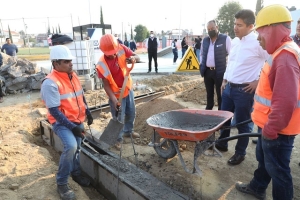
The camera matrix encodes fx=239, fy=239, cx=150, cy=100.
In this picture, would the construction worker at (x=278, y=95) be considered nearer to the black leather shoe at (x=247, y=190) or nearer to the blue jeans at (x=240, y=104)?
the black leather shoe at (x=247, y=190)

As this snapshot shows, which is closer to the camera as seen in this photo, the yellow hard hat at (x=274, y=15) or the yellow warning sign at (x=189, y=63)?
the yellow hard hat at (x=274, y=15)

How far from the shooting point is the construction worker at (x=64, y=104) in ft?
8.98

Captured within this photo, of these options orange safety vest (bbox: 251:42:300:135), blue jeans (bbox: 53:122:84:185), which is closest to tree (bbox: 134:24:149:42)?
blue jeans (bbox: 53:122:84:185)

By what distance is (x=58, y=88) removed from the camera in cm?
278

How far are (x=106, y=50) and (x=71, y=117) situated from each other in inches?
47.3

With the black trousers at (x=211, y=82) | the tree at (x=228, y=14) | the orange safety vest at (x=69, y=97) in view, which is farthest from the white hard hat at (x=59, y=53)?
the tree at (x=228, y=14)

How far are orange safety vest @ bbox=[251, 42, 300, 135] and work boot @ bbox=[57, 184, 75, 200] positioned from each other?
7.41ft

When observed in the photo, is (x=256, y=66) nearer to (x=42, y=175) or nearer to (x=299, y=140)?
(x=299, y=140)

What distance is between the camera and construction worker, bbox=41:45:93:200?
2738 millimetres

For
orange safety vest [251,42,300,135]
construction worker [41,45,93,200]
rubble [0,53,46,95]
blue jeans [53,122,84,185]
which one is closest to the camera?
orange safety vest [251,42,300,135]

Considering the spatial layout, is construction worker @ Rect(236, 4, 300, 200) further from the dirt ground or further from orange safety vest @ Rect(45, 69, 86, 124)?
orange safety vest @ Rect(45, 69, 86, 124)

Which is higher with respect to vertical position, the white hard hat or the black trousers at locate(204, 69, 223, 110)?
the white hard hat

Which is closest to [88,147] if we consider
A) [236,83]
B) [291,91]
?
[236,83]

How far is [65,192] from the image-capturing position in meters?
2.87
